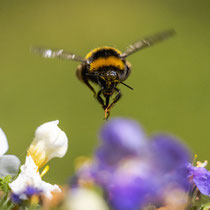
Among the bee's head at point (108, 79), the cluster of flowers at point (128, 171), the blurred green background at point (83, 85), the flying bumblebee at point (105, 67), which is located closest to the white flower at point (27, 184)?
the cluster of flowers at point (128, 171)

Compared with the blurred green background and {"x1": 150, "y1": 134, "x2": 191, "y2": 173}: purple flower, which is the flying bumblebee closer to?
{"x1": 150, "y1": 134, "x2": 191, "y2": 173}: purple flower

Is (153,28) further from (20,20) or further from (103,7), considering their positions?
(20,20)

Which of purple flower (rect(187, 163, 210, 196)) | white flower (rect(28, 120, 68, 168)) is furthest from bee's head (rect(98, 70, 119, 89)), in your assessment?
purple flower (rect(187, 163, 210, 196))

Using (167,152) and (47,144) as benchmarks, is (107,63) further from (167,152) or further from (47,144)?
(167,152)

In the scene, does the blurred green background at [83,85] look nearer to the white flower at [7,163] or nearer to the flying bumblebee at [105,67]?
the flying bumblebee at [105,67]

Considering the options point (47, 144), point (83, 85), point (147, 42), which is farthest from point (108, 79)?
point (83, 85)

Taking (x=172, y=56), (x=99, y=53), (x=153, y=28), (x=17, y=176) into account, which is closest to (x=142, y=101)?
(x=172, y=56)

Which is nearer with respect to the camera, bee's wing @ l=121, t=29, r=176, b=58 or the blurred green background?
bee's wing @ l=121, t=29, r=176, b=58
